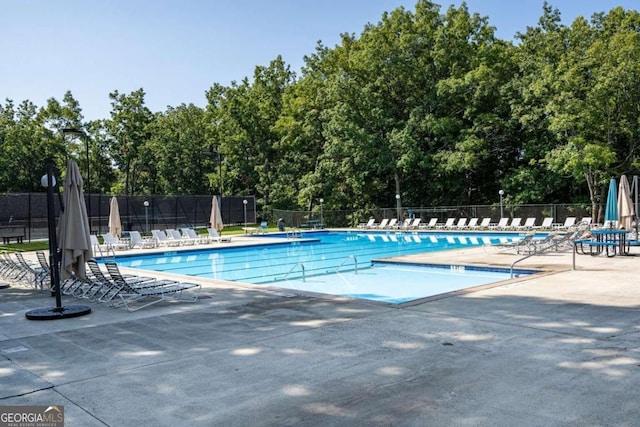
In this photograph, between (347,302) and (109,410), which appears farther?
(347,302)

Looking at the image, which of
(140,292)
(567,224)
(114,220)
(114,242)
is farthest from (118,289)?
(567,224)

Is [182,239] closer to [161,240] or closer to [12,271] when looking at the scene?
[161,240]

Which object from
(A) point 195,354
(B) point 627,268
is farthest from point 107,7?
(B) point 627,268

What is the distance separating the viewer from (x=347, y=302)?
866cm

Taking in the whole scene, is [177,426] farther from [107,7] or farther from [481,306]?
[107,7]

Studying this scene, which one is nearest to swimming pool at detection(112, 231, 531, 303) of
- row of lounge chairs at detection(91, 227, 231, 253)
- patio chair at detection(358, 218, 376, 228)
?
row of lounge chairs at detection(91, 227, 231, 253)

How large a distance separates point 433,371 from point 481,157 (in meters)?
31.4

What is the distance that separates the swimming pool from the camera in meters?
13.0

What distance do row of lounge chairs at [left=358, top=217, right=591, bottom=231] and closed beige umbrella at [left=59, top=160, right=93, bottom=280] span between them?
74.6 ft

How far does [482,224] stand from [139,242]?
59.6ft

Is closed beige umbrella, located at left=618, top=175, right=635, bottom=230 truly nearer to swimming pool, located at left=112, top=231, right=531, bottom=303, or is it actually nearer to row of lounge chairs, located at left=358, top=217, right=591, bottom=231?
swimming pool, located at left=112, top=231, right=531, bottom=303

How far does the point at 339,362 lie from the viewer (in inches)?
211

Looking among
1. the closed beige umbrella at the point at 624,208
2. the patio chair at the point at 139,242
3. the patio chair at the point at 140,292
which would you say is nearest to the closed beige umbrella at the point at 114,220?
the patio chair at the point at 139,242

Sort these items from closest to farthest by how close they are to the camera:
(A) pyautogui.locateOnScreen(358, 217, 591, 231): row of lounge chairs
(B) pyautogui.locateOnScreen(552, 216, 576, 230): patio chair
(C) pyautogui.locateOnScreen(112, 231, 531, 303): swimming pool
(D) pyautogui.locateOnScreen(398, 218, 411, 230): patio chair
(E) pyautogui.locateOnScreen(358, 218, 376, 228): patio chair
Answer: (C) pyautogui.locateOnScreen(112, 231, 531, 303): swimming pool < (B) pyautogui.locateOnScreen(552, 216, 576, 230): patio chair < (A) pyautogui.locateOnScreen(358, 217, 591, 231): row of lounge chairs < (D) pyautogui.locateOnScreen(398, 218, 411, 230): patio chair < (E) pyautogui.locateOnScreen(358, 218, 376, 228): patio chair
